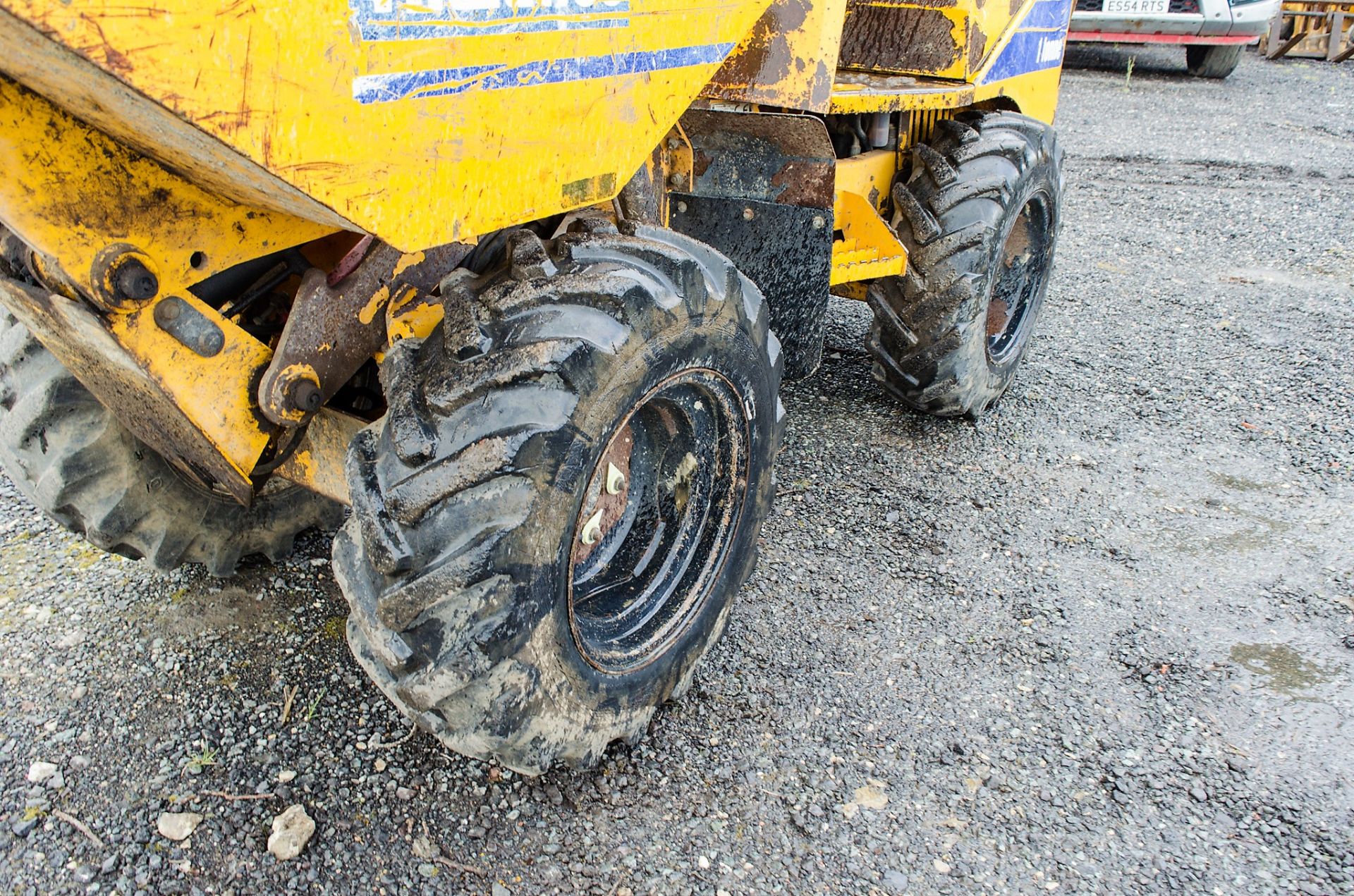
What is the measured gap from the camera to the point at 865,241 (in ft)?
11.8

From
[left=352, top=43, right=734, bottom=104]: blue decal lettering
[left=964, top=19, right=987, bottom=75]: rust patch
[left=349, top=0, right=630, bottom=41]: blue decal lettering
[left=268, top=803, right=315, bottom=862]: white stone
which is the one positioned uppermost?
[left=349, top=0, right=630, bottom=41]: blue decal lettering

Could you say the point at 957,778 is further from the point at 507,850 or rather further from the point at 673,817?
the point at 507,850

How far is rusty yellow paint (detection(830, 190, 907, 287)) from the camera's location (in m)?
3.49

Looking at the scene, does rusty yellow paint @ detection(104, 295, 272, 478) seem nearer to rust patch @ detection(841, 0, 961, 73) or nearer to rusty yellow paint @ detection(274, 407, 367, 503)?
rusty yellow paint @ detection(274, 407, 367, 503)

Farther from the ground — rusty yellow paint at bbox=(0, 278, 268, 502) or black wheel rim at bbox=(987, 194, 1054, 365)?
rusty yellow paint at bbox=(0, 278, 268, 502)

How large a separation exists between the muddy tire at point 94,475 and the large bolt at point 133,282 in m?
0.87

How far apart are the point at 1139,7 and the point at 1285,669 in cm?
1027

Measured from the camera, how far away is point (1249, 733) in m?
2.60

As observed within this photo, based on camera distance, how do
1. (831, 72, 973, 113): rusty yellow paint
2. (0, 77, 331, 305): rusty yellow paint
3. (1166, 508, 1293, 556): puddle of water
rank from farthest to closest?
(1166, 508, 1293, 556): puddle of water, (831, 72, 973, 113): rusty yellow paint, (0, 77, 331, 305): rusty yellow paint

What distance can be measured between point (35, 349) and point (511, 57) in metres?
1.53

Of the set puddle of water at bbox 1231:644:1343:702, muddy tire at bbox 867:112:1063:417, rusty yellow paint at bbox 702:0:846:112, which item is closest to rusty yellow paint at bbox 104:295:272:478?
rusty yellow paint at bbox 702:0:846:112

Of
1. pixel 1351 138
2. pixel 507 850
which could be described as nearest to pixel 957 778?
pixel 507 850

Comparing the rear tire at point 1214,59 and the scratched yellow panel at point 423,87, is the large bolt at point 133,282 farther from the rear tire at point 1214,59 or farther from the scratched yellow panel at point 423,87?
the rear tire at point 1214,59

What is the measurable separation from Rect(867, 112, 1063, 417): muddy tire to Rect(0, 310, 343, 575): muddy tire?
2.13 meters
